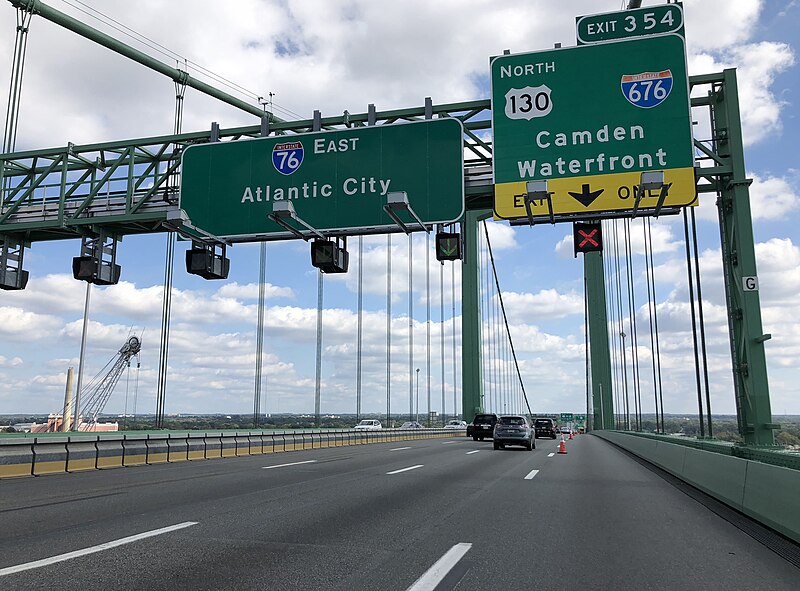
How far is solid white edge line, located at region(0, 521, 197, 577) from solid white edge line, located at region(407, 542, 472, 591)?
3.11 metres

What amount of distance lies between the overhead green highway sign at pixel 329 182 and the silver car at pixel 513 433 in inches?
596

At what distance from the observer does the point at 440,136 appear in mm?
15117

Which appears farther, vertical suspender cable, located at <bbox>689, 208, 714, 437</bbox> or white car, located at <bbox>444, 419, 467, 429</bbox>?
white car, located at <bbox>444, 419, 467, 429</bbox>

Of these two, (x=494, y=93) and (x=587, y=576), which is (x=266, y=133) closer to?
(x=494, y=93)

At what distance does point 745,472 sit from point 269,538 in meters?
6.85

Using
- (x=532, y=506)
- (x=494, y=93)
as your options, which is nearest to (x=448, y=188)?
(x=494, y=93)

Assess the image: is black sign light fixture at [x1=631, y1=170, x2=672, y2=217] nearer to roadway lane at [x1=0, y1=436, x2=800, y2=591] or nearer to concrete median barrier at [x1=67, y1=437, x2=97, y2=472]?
roadway lane at [x1=0, y1=436, x2=800, y2=591]

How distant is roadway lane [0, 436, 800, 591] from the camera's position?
5.24 m

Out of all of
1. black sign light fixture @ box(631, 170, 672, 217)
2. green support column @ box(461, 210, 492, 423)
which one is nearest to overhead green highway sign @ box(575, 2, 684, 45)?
black sign light fixture @ box(631, 170, 672, 217)

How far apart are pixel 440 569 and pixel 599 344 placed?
244 ft

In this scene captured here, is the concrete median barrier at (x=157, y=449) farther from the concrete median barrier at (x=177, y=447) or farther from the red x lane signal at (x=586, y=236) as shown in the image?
the red x lane signal at (x=586, y=236)

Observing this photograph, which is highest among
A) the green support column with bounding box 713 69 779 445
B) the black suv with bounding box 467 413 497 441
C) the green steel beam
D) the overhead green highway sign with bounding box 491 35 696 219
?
the green steel beam

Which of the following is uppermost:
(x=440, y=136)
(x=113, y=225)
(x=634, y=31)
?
(x=634, y=31)

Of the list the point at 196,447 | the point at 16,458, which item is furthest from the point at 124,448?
the point at 16,458
